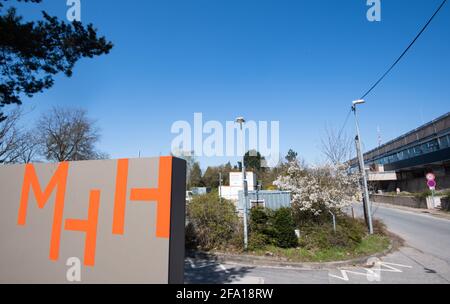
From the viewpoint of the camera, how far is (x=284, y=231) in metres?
9.38

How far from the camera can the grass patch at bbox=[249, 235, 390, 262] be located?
8172 mm

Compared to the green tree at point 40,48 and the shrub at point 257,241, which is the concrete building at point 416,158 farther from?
the green tree at point 40,48

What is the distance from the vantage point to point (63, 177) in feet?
13.6

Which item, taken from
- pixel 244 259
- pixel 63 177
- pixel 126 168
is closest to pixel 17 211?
pixel 63 177

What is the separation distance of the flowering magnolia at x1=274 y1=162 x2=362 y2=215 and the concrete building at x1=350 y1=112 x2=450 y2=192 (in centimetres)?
867

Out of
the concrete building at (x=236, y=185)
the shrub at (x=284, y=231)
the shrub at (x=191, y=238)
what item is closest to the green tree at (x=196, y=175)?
the concrete building at (x=236, y=185)

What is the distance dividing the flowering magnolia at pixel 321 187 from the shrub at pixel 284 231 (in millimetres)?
2261

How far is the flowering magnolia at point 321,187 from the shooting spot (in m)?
11.2

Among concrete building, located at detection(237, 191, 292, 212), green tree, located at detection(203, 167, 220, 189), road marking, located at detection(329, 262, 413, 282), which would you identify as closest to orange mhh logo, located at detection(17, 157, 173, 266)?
road marking, located at detection(329, 262, 413, 282)

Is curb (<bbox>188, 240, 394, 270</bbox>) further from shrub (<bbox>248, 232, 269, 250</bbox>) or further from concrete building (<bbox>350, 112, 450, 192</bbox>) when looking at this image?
concrete building (<bbox>350, 112, 450, 192</bbox>)

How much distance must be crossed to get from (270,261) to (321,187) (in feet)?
17.0

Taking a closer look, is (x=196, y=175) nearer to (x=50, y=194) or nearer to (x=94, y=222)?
(x=50, y=194)
